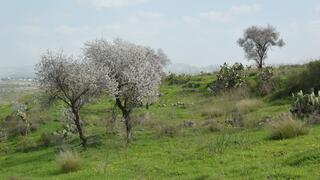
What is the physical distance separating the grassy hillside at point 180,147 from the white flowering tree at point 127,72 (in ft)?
6.38

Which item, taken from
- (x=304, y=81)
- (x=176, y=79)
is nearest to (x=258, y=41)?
(x=176, y=79)

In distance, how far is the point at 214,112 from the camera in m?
44.0

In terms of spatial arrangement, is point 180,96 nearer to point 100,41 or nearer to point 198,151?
point 100,41

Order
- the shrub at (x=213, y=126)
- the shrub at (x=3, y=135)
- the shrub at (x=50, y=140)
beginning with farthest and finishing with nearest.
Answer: the shrub at (x=3, y=135)
the shrub at (x=50, y=140)
the shrub at (x=213, y=126)

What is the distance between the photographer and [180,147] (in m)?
30.0

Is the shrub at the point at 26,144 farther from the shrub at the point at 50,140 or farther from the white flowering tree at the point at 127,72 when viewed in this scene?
the white flowering tree at the point at 127,72

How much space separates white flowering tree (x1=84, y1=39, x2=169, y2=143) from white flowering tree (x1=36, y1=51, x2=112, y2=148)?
4.71ft

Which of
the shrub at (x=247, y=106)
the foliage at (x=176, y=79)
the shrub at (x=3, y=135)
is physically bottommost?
the shrub at (x=3, y=135)

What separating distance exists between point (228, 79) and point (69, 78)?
95.2ft

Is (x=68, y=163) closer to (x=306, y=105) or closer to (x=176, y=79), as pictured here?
(x=306, y=105)

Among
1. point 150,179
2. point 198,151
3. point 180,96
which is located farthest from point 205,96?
point 150,179

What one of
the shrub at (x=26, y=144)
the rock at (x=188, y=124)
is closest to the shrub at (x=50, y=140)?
the shrub at (x=26, y=144)

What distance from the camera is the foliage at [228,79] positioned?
59.4 m

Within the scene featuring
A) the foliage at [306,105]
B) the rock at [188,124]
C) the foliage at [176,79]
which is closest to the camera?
the foliage at [306,105]
